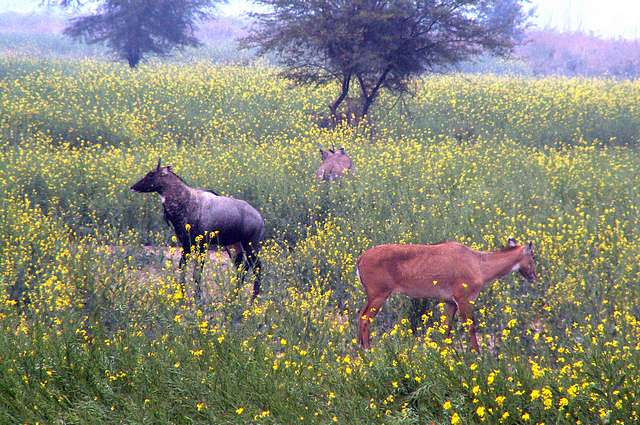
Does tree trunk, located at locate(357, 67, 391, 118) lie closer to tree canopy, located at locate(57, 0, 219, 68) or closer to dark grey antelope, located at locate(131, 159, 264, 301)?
dark grey antelope, located at locate(131, 159, 264, 301)

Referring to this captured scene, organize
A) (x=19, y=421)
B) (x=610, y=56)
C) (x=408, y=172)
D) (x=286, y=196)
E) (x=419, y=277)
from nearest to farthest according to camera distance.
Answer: (x=19, y=421)
(x=419, y=277)
(x=286, y=196)
(x=408, y=172)
(x=610, y=56)

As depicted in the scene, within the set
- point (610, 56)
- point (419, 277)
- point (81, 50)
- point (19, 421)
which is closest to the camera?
point (19, 421)

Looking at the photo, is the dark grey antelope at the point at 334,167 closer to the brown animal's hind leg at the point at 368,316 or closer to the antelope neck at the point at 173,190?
the antelope neck at the point at 173,190

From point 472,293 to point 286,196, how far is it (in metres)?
6.01

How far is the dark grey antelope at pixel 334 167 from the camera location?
14.3 meters

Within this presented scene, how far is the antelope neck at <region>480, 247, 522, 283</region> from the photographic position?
8180 millimetres

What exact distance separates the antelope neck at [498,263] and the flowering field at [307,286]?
36cm

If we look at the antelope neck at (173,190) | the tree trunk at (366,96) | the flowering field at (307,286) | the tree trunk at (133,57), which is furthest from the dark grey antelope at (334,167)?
the tree trunk at (133,57)

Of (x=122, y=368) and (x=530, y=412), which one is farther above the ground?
(x=530, y=412)

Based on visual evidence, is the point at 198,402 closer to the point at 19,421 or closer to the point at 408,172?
the point at 19,421

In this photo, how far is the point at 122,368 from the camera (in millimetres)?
6730

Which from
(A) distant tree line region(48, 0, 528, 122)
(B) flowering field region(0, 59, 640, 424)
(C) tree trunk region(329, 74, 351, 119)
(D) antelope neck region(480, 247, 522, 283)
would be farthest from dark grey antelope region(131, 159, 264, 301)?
(C) tree trunk region(329, 74, 351, 119)

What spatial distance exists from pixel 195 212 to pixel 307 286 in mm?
1925

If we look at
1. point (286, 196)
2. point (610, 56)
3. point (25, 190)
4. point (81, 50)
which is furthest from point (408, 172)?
point (610, 56)
